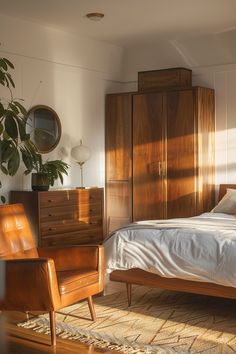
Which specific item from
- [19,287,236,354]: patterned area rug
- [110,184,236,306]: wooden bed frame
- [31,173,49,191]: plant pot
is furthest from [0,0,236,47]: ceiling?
[19,287,236,354]: patterned area rug

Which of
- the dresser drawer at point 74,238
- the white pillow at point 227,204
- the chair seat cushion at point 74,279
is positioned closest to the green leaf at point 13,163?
the dresser drawer at point 74,238

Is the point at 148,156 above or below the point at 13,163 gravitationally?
above

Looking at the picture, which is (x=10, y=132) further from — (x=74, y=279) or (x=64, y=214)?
(x=74, y=279)

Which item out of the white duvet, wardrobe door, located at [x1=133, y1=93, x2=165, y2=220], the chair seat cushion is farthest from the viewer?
wardrobe door, located at [x1=133, y1=93, x2=165, y2=220]

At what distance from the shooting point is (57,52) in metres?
6.65

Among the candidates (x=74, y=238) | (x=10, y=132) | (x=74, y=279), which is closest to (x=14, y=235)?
(x=74, y=279)

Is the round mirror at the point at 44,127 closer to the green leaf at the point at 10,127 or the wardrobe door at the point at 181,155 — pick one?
the green leaf at the point at 10,127

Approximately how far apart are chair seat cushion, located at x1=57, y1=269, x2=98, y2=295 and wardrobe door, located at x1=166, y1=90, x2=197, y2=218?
8.09 ft

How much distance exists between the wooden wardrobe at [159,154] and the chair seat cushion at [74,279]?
2.49 m

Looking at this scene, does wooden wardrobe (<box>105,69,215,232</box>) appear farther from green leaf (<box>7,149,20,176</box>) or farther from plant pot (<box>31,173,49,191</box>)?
green leaf (<box>7,149,20,176</box>)

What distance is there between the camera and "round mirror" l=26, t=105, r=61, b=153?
634cm

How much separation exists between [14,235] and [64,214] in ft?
5.44

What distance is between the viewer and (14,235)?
4531mm

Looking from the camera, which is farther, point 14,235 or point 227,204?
point 227,204
